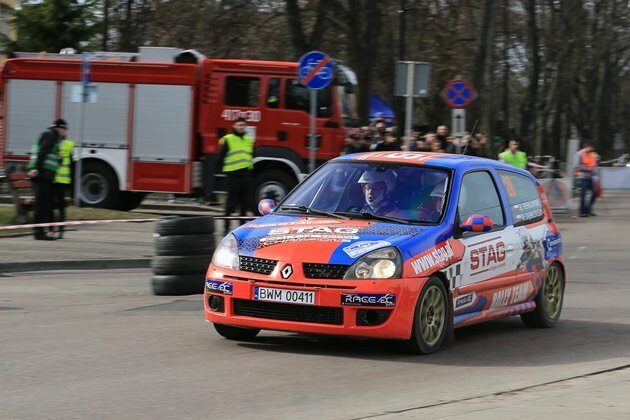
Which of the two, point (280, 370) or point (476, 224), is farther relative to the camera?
point (476, 224)

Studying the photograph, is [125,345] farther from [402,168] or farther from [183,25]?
[183,25]

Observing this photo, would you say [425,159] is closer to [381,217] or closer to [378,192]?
[378,192]

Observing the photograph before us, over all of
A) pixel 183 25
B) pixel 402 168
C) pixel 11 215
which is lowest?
pixel 11 215

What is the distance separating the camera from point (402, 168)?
372 inches

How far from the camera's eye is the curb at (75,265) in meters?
15.3

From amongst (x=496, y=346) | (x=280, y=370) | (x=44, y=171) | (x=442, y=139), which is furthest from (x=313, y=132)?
(x=280, y=370)

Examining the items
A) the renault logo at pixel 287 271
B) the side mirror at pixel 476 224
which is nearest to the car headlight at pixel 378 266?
the renault logo at pixel 287 271

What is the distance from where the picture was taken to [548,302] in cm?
1055

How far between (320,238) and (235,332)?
111 cm

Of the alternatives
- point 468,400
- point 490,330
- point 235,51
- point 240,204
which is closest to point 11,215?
point 240,204

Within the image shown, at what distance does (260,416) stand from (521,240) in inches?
165

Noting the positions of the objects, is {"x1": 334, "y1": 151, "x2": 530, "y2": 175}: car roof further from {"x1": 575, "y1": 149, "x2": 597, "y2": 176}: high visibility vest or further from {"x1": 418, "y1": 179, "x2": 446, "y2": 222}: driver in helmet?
{"x1": 575, "y1": 149, "x2": 597, "y2": 176}: high visibility vest

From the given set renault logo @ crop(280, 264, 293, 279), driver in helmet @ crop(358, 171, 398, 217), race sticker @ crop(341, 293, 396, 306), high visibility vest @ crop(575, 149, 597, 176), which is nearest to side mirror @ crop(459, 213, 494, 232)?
driver in helmet @ crop(358, 171, 398, 217)

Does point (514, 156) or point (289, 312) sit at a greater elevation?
point (514, 156)
